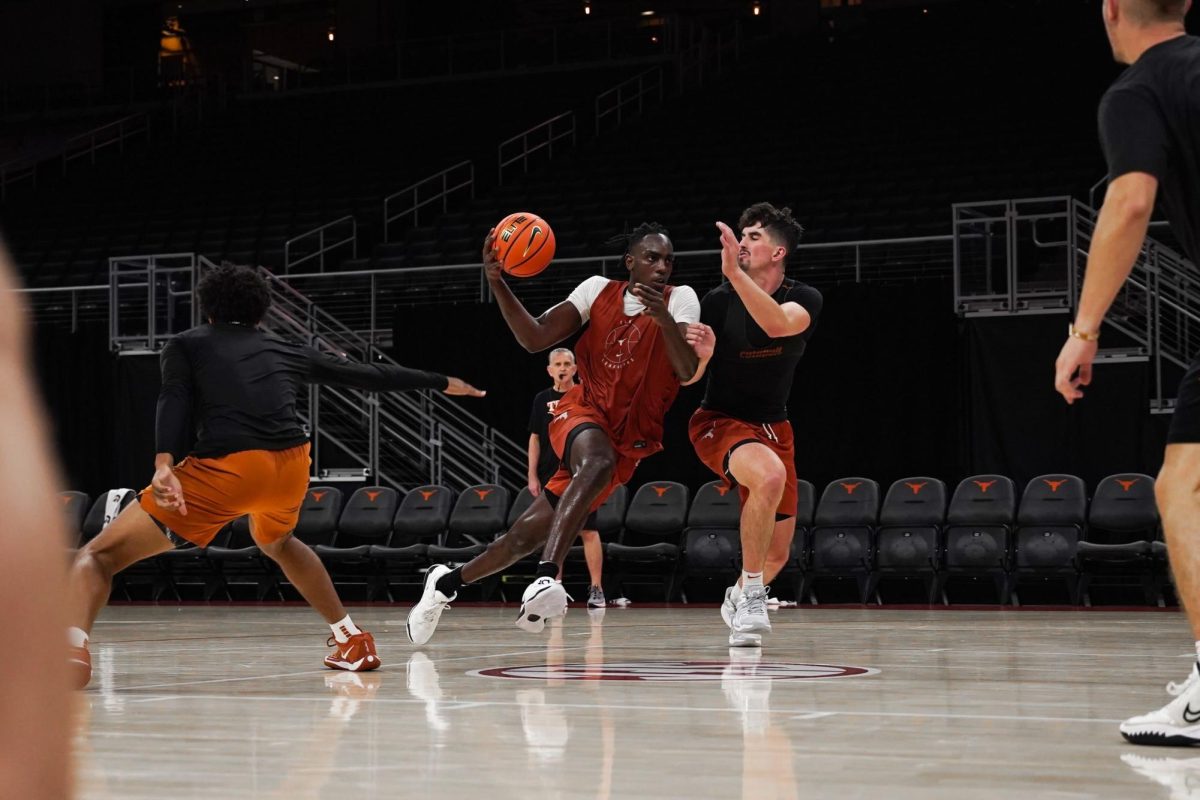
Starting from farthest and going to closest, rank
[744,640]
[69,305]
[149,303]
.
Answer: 1. [69,305]
2. [149,303]
3. [744,640]

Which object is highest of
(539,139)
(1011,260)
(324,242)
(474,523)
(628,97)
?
(628,97)

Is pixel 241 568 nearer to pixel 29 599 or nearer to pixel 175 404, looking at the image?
pixel 175 404

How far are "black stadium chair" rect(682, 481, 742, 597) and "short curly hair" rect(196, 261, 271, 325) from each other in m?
7.21

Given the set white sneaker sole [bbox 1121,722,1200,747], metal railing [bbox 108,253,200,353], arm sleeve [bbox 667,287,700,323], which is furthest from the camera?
metal railing [bbox 108,253,200,353]

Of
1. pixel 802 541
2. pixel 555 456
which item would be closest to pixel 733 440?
pixel 555 456

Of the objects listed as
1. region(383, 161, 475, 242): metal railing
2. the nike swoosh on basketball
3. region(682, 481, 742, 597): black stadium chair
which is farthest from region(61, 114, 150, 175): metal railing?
the nike swoosh on basketball

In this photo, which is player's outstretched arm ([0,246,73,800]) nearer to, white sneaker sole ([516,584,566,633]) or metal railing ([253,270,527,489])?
white sneaker sole ([516,584,566,633])

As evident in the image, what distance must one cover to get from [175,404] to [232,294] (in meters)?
0.41

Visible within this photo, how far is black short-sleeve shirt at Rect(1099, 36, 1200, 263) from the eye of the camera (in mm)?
3180

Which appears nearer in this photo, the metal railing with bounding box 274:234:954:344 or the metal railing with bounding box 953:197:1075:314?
the metal railing with bounding box 953:197:1075:314

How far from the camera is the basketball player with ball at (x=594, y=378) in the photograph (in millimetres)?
5762

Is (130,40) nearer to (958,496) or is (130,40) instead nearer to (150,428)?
(150,428)

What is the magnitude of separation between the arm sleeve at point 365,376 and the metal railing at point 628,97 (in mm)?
16824

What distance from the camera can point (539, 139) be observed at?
21922mm
